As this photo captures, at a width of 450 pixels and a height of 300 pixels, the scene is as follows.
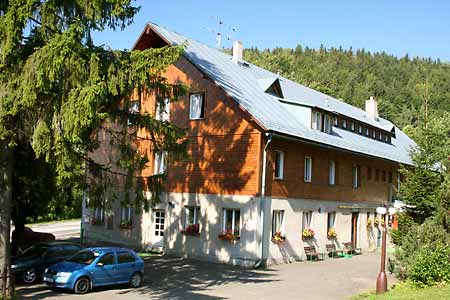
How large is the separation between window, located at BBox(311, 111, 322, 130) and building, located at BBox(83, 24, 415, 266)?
55mm

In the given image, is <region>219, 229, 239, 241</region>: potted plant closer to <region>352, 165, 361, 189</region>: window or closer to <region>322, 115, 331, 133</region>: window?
<region>322, 115, 331, 133</region>: window

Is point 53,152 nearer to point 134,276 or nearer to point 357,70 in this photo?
point 134,276

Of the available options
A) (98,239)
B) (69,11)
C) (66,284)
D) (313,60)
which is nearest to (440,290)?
(66,284)

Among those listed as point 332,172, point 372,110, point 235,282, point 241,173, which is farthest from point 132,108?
point 372,110

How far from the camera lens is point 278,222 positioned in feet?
82.7

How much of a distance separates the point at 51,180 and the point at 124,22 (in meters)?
8.52

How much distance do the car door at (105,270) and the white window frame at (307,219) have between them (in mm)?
12069

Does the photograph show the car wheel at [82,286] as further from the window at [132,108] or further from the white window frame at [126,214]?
the white window frame at [126,214]

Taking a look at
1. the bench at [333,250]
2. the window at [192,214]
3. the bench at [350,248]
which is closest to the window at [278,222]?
the window at [192,214]

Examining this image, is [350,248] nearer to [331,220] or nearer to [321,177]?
[331,220]

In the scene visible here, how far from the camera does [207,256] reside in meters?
25.0

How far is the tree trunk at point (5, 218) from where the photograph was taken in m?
15.1

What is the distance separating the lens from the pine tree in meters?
13.5

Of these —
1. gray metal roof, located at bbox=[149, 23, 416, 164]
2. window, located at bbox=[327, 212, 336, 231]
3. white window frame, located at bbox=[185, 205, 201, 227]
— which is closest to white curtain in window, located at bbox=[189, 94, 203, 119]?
gray metal roof, located at bbox=[149, 23, 416, 164]
